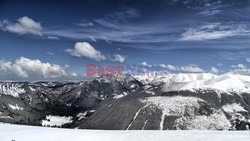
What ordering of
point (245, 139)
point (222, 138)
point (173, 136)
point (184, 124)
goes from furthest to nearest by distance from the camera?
point (184, 124) → point (173, 136) → point (222, 138) → point (245, 139)

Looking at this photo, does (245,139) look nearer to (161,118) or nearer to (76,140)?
(76,140)

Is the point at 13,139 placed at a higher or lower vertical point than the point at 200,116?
higher

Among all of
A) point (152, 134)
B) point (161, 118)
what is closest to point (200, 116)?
point (161, 118)

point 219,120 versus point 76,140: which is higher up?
point 76,140

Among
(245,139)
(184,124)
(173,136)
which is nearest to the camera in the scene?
(245,139)

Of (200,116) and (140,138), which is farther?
(200,116)

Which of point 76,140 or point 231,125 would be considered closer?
point 76,140

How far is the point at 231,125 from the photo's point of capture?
192000mm

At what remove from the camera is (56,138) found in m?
41.0

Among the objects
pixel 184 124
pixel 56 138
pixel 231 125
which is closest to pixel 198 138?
pixel 56 138

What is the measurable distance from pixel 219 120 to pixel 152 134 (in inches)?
6697

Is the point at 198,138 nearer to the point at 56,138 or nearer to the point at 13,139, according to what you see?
the point at 56,138

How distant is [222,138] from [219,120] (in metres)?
173

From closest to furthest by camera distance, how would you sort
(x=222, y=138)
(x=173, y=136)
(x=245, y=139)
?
1. (x=245, y=139)
2. (x=222, y=138)
3. (x=173, y=136)
